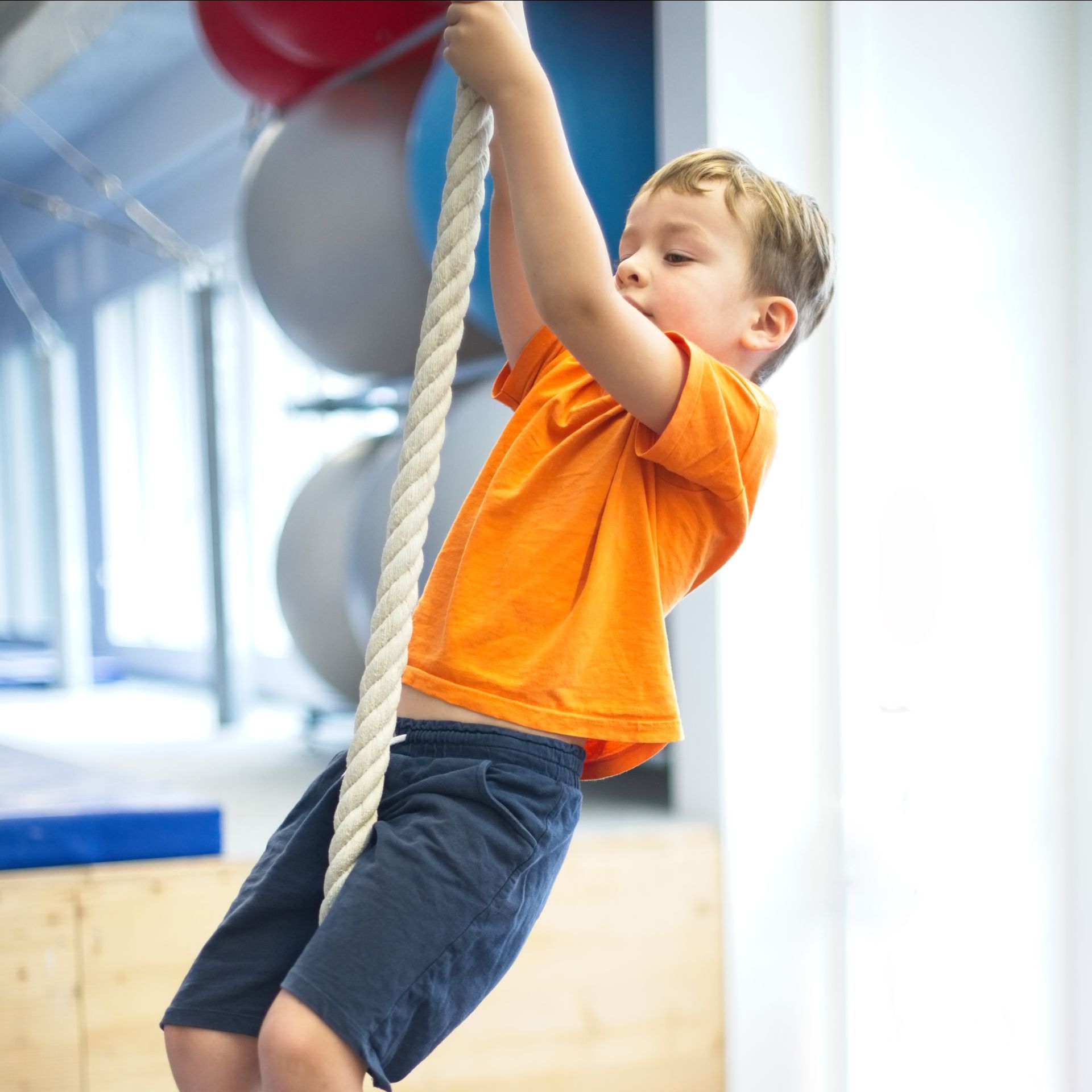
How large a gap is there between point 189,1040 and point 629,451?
47 centimetres

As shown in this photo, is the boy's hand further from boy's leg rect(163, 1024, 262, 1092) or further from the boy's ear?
boy's leg rect(163, 1024, 262, 1092)

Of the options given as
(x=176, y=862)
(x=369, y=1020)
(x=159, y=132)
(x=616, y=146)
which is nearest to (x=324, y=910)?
(x=369, y=1020)

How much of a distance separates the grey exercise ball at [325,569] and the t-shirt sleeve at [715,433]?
125cm

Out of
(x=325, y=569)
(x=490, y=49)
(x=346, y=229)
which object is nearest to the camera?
(x=490, y=49)

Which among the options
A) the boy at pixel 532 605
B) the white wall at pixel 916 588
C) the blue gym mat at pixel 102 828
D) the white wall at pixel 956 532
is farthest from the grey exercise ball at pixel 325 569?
the boy at pixel 532 605

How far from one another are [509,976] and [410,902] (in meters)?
0.91

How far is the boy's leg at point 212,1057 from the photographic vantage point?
79 centimetres

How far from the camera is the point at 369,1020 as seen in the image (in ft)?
2.32

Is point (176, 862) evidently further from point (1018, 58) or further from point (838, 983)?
point (1018, 58)

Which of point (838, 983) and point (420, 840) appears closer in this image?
point (420, 840)

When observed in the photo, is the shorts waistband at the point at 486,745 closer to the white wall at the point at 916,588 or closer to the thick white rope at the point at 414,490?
the thick white rope at the point at 414,490

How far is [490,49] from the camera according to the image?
0.69m

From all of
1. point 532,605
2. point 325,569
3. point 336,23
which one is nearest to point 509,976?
point 325,569

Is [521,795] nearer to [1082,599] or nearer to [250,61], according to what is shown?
[1082,599]
